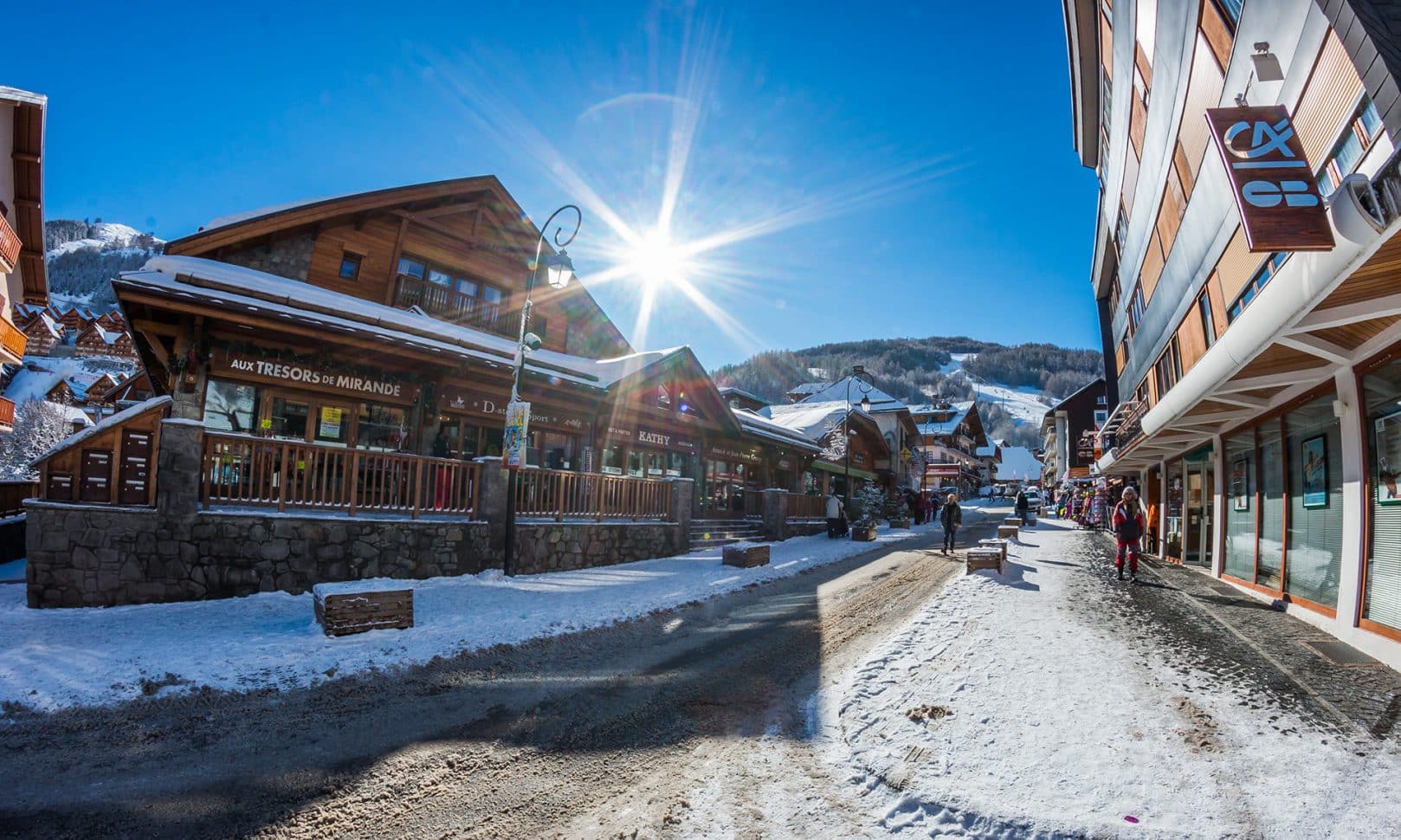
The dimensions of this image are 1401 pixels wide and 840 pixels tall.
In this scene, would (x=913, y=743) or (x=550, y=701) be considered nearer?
(x=913, y=743)

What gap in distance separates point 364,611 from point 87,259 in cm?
16344

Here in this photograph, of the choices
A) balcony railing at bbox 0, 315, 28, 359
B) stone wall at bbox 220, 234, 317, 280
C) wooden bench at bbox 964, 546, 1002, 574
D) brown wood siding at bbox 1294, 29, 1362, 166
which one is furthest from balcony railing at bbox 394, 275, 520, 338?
brown wood siding at bbox 1294, 29, 1362, 166

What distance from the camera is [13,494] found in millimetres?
13805

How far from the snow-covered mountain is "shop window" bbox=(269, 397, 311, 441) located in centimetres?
9581

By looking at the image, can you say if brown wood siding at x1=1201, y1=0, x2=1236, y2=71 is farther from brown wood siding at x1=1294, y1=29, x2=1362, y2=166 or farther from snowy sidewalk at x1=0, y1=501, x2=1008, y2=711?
snowy sidewalk at x1=0, y1=501, x2=1008, y2=711

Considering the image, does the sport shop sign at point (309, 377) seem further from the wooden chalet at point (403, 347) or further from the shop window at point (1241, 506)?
the shop window at point (1241, 506)

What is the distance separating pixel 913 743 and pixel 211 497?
9390 millimetres

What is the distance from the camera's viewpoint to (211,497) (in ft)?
27.6

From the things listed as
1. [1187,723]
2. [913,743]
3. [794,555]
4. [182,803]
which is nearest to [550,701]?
[182,803]

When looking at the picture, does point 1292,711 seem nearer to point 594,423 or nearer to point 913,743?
point 913,743

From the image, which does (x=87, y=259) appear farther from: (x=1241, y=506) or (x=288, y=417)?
(x=1241, y=506)

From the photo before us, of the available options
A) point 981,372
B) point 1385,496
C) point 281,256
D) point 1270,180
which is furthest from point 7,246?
point 981,372

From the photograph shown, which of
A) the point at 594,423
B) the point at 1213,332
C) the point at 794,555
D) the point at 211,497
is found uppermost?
the point at 1213,332

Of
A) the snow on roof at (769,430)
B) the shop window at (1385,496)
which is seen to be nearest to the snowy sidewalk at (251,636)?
the shop window at (1385,496)
